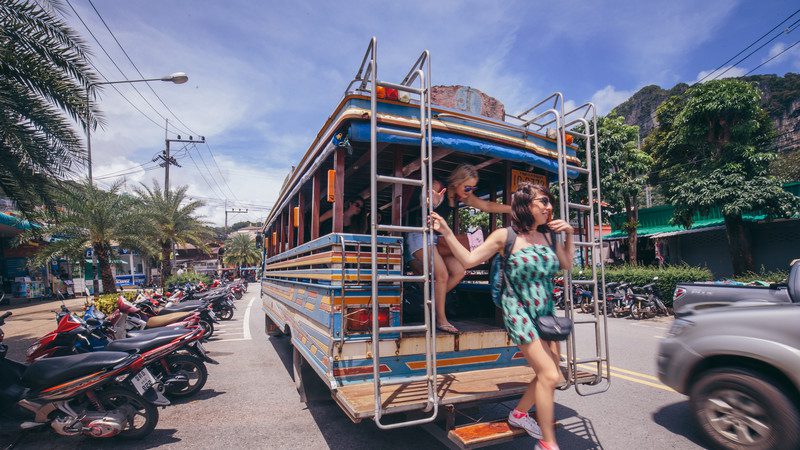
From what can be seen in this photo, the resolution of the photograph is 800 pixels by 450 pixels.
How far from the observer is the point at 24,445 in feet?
12.9

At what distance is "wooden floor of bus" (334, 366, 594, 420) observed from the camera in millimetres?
2713

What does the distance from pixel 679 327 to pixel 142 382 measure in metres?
4.96

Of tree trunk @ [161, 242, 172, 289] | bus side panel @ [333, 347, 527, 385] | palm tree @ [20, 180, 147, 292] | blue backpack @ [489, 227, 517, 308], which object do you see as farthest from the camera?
tree trunk @ [161, 242, 172, 289]

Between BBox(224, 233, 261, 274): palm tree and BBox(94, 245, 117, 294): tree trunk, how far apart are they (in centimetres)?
3335

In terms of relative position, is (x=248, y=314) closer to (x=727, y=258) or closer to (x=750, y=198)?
(x=750, y=198)

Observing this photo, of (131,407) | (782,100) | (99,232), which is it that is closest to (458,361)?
(131,407)

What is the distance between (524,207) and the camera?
2895 mm

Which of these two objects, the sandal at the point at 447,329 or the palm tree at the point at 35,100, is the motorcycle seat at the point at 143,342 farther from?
the palm tree at the point at 35,100

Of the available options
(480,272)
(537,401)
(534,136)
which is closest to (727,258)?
(480,272)

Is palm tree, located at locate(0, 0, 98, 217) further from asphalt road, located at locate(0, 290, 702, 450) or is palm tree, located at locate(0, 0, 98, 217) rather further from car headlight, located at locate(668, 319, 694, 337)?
car headlight, located at locate(668, 319, 694, 337)

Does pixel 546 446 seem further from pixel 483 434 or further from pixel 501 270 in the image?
pixel 501 270

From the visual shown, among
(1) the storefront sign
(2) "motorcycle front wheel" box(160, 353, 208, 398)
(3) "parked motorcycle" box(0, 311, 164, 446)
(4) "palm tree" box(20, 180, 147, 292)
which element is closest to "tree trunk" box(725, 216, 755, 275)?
(1) the storefront sign

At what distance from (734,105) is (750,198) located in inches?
117

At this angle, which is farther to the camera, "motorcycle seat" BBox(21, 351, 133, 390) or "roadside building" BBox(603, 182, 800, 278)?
"roadside building" BBox(603, 182, 800, 278)
